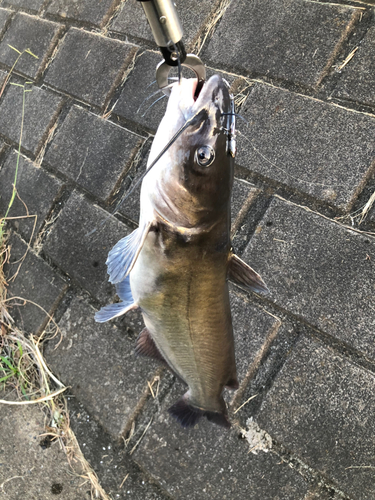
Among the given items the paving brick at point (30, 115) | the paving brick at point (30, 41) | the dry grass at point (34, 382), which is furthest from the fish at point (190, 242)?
the paving brick at point (30, 41)

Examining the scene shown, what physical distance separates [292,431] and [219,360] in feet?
2.49

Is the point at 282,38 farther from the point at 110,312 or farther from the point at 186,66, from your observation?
the point at 110,312

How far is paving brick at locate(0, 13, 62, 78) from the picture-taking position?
136 inches

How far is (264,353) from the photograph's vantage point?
2352 mm

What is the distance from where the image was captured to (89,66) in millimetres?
3186

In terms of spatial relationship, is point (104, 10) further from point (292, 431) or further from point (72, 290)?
point (292, 431)

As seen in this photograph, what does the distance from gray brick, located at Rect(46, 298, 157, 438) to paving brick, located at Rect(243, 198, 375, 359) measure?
983 mm

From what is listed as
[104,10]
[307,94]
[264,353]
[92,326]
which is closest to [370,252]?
[264,353]

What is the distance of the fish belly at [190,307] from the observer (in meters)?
1.68

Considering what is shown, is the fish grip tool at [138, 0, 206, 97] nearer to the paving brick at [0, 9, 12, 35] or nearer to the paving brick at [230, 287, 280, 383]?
the paving brick at [230, 287, 280, 383]

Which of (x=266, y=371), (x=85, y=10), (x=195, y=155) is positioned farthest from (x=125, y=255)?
(x=85, y=10)

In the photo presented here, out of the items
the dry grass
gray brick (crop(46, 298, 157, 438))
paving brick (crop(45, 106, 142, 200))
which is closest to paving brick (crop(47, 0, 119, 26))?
paving brick (crop(45, 106, 142, 200))

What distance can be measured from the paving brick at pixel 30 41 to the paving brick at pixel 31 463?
2.80 metres

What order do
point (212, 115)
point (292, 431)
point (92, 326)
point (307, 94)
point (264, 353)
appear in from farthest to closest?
1. point (92, 326)
2. point (307, 94)
3. point (264, 353)
4. point (292, 431)
5. point (212, 115)
